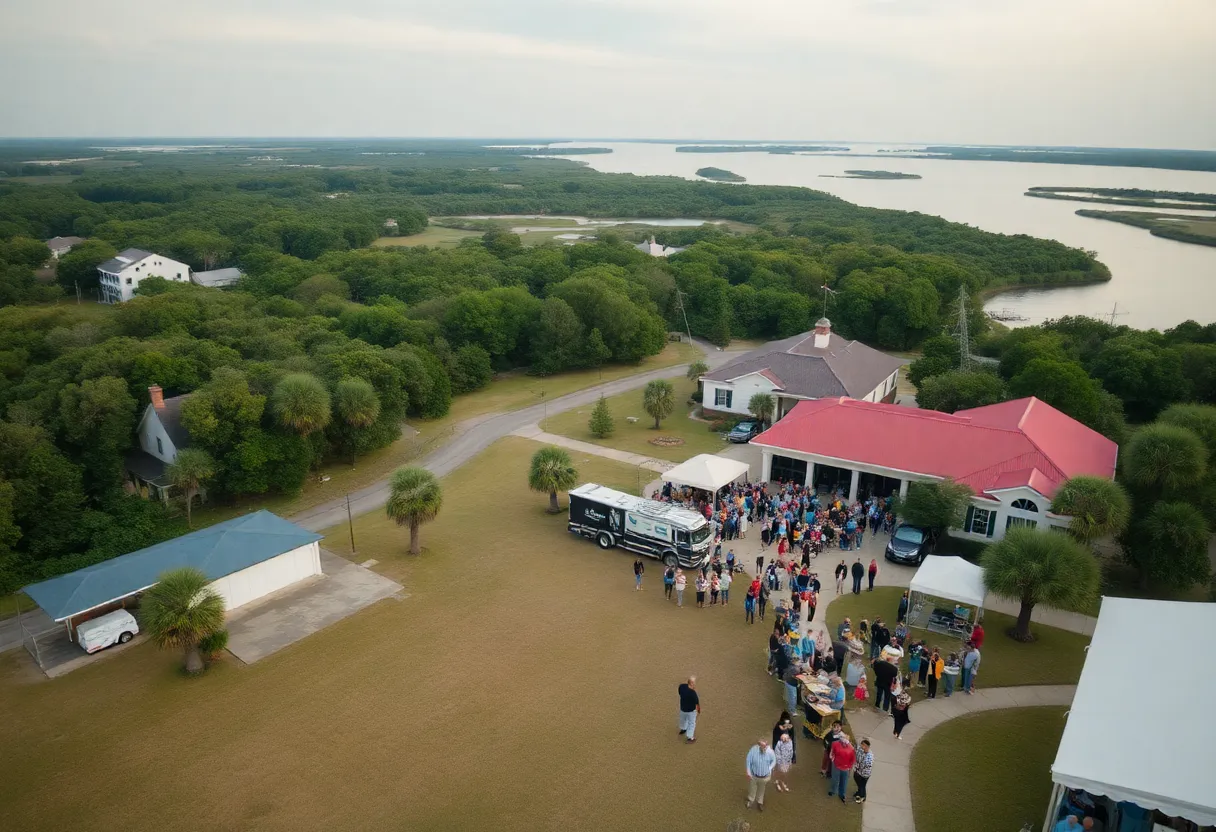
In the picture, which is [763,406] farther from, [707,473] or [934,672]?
[934,672]

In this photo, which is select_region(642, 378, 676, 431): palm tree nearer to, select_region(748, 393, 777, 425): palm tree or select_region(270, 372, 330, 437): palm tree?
select_region(748, 393, 777, 425): palm tree

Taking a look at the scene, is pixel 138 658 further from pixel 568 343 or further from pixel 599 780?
pixel 568 343

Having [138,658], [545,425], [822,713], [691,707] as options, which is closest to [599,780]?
[691,707]

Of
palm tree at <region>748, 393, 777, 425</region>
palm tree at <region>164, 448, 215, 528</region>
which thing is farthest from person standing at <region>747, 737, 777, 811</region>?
palm tree at <region>748, 393, 777, 425</region>

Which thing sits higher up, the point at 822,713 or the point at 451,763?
the point at 822,713

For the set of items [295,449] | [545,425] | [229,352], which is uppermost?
[229,352]

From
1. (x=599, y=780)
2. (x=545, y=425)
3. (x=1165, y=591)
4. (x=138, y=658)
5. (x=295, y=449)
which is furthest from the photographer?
(x=545, y=425)

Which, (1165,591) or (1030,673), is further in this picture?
→ (1165,591)
